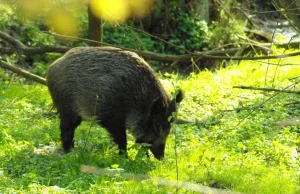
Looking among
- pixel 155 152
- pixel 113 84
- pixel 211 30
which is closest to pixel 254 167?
pixel 155 152

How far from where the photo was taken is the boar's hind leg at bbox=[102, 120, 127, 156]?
21.6 ft

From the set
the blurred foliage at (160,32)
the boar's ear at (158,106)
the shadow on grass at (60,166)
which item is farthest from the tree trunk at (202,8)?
the shadow on grass at (60,166)

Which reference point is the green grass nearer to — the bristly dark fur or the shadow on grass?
the shadow on grass

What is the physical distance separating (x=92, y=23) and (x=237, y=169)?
4.64 meters

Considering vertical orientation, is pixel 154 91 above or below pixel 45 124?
above

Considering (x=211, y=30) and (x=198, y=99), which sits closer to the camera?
(x=198, y=99)

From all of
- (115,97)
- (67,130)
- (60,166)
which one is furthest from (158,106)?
(60,166)

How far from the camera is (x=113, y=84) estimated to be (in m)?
6.61

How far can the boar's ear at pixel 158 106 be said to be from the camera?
6.60 m

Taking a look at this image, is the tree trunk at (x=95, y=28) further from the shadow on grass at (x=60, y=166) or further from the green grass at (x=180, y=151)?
the shadow on grass at (x=60, y=166)

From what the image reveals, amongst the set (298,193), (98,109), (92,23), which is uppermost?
(92,23)

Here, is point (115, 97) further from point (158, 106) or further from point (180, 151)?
point (180, 151)

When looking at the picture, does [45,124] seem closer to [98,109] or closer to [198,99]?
[98,109]

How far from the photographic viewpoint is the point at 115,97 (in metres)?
6.62
